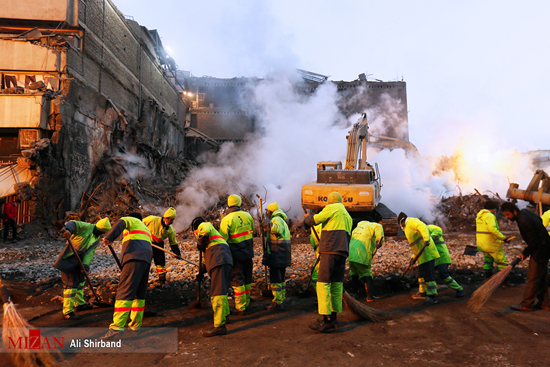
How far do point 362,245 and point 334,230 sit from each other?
138 centimetres

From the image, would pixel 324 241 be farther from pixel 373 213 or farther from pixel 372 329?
pixel 373 213

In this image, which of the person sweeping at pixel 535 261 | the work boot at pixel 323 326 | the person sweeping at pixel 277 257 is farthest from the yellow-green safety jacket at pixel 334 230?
the person sweeping at pixel 535 261

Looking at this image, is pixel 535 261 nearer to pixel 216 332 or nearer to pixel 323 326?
pixel 323 326

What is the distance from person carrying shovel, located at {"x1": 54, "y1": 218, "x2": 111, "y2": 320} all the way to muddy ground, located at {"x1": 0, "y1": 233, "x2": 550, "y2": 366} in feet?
0.61

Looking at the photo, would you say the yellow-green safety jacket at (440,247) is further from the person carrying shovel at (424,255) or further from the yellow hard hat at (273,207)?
the yellow hard hat at (273,207)

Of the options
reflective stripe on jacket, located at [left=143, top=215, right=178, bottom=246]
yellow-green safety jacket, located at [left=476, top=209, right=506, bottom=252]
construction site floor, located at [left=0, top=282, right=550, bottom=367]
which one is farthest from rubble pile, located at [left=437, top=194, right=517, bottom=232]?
reflective stripe on jacket, located at [left=143, top=215, right=178, bottom=246]

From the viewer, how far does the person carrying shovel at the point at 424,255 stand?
16.1 feet

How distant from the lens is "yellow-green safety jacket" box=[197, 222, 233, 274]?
3.88 metres

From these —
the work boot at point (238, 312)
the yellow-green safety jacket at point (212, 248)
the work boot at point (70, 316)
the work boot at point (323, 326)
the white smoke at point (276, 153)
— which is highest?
the white smoke at point (276, 153)

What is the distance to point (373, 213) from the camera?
1106 centimetres

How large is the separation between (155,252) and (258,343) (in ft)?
10.5

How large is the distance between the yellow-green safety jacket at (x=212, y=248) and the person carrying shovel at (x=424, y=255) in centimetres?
315

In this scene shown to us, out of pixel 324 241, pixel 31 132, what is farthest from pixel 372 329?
pixel 31 132

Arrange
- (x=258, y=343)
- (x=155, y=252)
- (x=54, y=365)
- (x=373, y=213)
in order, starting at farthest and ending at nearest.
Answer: (x=373, y=213) < (x=155, y=252) < (x=258, y=343) < (x=54, y=365)
